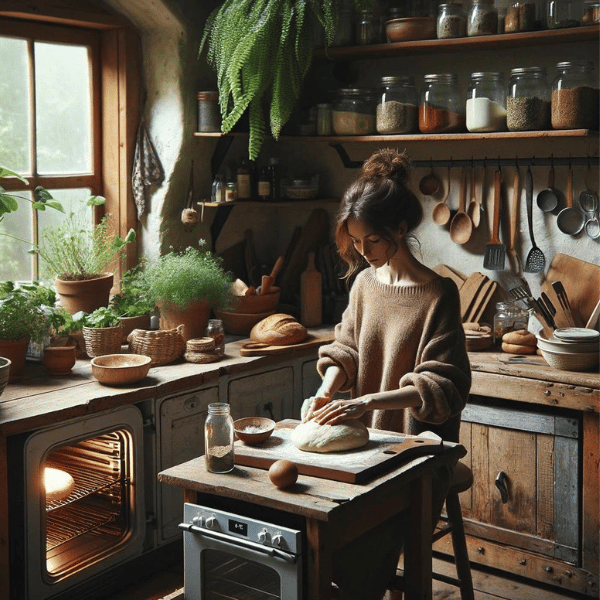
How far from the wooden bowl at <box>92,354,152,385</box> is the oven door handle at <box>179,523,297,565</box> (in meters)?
1.14

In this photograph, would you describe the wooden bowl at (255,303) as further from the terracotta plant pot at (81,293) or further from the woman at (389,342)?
the woman at (389,342)

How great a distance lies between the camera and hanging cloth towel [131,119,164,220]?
425cm

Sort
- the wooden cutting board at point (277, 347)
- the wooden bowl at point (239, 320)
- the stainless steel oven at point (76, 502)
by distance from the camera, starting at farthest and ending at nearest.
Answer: the wooden bowl at point (239, 320)
the wooden cutting board at point (277, 347)
the stainless steel oven at point (76, 502)

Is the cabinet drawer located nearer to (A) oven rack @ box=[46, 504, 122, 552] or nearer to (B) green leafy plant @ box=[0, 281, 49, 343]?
(A) oven rack @ box=[46, 504, 122, 552]

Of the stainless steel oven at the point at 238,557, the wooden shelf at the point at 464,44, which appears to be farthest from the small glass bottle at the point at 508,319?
the stainless steel oven at the point at 238,557

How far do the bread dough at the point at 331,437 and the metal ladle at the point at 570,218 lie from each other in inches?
76.7

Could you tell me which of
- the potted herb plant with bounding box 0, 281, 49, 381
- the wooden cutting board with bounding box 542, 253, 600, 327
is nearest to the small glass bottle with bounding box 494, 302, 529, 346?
the wooden cutting board with bounding box 542, 253, 600, 327

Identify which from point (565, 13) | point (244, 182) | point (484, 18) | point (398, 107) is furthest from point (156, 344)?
point (565, 13)

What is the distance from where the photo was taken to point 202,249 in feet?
14.7

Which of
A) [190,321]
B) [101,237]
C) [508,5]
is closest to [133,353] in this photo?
[190,321]

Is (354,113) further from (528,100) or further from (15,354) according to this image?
(15,354)

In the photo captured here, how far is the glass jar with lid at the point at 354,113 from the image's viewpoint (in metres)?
4.26

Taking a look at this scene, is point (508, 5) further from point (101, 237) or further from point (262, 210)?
point (101, 237)

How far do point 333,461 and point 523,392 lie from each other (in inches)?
60.2
